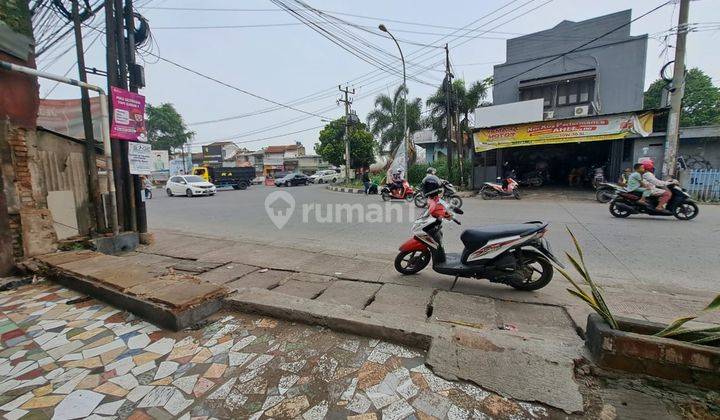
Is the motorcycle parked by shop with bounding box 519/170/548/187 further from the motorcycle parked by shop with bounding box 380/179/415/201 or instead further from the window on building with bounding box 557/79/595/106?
the motorcycle parked by shop with bounding box 380/179/415/201

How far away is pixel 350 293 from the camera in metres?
4.06

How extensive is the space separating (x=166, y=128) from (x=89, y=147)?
52386 millimetres

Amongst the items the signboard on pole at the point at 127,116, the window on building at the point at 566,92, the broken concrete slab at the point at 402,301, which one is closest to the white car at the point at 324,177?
the window on building at the point at 566,92

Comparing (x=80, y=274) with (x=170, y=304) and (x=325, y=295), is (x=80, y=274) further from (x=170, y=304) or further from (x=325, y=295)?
(x=325, y=295)

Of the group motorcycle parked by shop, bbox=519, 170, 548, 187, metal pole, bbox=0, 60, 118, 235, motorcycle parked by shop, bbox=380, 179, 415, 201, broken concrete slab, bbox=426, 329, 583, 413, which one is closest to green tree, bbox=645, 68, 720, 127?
motorcycle parked by shop, bbox=519, 170, 548, 187

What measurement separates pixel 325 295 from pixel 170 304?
1.67 meters

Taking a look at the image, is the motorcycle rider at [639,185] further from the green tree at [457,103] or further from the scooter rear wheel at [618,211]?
the green tree at [457,103]

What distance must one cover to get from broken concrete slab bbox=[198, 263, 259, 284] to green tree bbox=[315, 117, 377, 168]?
89.3 feet

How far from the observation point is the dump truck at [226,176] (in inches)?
1133

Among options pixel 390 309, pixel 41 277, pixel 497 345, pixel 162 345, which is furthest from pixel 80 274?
pixel 497 345

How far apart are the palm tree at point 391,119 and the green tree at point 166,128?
3921cm

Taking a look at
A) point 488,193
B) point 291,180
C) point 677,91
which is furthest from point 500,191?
point 291,180

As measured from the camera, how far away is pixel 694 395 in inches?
79.7

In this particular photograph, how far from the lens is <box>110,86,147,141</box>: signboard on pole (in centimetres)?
618
